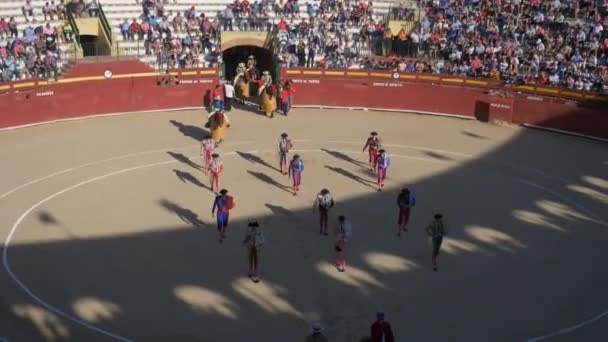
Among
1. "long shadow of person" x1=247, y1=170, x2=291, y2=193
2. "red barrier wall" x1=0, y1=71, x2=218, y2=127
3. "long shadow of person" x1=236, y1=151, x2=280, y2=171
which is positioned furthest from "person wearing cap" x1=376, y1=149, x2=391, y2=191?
"red barrier wall" x1=0, y1=71, x2=218, y2=127

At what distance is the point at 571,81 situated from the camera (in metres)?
34.6

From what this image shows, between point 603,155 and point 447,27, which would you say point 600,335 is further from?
point 447,27

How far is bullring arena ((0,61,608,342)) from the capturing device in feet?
56.3

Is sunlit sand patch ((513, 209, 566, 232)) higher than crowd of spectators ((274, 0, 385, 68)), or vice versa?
crowd of spectators ((274, 0, 385, 68))

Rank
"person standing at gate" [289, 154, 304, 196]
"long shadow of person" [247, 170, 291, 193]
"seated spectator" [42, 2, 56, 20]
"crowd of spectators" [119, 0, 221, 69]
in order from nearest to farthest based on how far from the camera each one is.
Result: "person standing at gate" [289, 154, 304, 196] → "long shadow of person" [247, 170, 291, 193] → "seated spectator" [42, 2, 56, 20] → "crowd of spectators" [119, 0, 221, 69]

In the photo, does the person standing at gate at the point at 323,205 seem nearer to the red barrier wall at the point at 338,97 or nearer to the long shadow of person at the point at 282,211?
the long shadow of person at the point at 282,211

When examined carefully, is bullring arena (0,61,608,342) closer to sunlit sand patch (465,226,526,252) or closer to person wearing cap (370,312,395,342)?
sunlit sand patch (465,226,526,252)

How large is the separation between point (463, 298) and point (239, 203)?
8.15 metres

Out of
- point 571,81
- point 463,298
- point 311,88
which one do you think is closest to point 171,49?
point 311,88

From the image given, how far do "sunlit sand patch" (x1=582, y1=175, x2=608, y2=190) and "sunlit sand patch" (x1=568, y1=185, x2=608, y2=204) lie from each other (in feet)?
1.94

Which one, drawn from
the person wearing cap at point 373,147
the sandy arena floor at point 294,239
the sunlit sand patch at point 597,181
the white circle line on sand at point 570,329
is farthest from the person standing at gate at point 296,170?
the sunlit sand patch at point 597,181

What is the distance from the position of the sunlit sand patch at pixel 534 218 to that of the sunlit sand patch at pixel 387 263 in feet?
15.6

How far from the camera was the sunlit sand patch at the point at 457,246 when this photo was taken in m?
20.6

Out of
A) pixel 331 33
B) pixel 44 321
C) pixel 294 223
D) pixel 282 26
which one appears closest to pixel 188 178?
pixel 294 223
